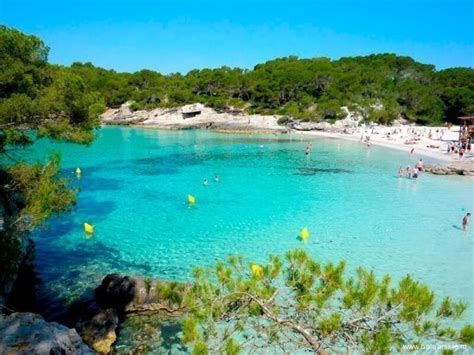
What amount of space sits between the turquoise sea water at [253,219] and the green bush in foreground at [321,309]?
8.55m

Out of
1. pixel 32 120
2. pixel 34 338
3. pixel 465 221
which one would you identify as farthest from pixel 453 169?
pixel 34 338

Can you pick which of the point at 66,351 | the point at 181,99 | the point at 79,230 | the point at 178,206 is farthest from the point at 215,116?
the point at 66,351

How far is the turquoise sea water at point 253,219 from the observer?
47.3 feet

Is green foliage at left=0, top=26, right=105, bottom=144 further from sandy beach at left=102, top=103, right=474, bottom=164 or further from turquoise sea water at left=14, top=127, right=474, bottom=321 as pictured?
sandy beach at left=102, top=103, right=474, bottom=164

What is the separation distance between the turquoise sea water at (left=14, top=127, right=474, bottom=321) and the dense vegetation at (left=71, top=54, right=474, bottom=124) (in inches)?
1373

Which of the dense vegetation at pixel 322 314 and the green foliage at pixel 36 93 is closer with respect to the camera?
the dense vegetation at pixel 322 314

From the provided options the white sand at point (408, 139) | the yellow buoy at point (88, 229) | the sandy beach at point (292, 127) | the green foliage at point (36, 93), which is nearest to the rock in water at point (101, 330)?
the green foliage at point (36, 93)

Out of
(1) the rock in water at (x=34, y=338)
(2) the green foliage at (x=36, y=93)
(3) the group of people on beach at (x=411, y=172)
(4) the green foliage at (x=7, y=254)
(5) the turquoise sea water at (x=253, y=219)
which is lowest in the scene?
(5) the turquoise sea water at (x=253, y=219)

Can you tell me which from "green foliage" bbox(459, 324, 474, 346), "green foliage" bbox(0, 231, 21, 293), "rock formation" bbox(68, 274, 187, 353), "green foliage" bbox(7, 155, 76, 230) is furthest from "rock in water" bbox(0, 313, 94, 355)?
"green foliage" bbox(7, 155, 76, 230)

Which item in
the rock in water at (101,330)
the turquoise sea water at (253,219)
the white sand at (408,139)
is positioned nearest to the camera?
the rock in water at (101,330)

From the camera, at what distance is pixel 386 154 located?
43.2 metres

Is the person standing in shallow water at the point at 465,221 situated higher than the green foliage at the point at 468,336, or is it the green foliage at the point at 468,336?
the green foliage at the point at 468,336

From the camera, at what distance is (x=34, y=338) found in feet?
17.4

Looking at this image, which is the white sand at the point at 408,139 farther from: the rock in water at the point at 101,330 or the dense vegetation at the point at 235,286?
the rock in water at the point at 101,330
